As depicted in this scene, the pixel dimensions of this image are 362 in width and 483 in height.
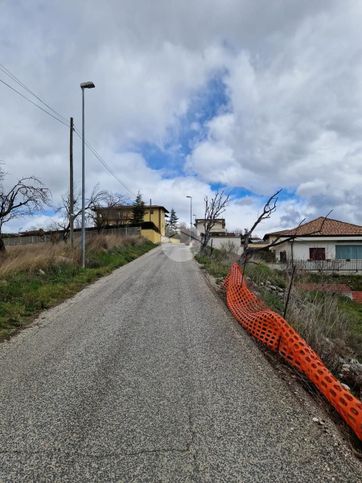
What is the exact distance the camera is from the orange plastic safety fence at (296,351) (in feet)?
10.2

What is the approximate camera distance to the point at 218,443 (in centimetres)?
277

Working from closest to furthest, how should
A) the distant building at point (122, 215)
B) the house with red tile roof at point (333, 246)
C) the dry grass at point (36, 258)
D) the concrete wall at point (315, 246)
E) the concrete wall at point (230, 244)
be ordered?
1. the dry grass at point (36, 258)
2. the concrete wall at point (230, 244)
3. the house with red tile roof at point (333, 246)
4. the concrete wall at point (315, 246)
5. the distant building at point (122, 215)

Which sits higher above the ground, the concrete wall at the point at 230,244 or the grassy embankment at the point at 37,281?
the concrete wall at the point at 230,244

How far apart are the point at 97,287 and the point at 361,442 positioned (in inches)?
380

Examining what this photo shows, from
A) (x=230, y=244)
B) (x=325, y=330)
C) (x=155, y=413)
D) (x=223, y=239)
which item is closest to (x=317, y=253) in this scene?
(x=230, y=244)

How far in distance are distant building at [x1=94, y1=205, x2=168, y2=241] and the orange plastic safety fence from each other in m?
37.1

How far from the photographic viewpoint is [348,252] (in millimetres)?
33969

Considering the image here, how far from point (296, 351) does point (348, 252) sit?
33450 mm

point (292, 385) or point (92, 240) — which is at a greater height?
point (92, 240)

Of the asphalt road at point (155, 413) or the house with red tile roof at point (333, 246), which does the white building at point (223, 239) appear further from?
the asphalt road at point (155, 413)

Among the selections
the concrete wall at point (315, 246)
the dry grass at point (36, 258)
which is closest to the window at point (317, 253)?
the concrete wall at point (315, 246)

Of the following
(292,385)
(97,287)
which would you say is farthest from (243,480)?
(97,287)

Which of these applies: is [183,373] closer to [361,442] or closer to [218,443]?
[218,443]

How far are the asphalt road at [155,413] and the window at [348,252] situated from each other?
32.0 m
